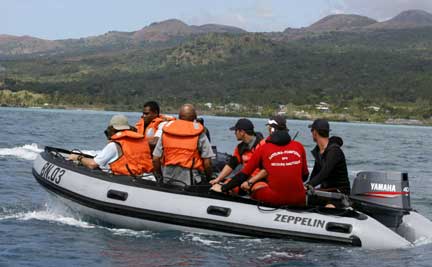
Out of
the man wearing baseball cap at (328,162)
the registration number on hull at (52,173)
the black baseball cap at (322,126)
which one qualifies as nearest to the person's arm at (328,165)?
the man wearing baseball cap at (328,162)

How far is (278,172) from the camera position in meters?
9.05

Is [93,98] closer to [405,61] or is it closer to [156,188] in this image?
[405,61]

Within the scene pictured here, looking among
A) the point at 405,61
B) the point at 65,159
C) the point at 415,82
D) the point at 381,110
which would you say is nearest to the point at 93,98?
the point at 381,110

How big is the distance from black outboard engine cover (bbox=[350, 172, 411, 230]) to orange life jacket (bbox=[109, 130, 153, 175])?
113 inches

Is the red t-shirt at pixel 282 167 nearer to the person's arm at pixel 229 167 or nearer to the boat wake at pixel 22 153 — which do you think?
the person's arm at pixel 229 167

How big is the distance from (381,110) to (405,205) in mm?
109838

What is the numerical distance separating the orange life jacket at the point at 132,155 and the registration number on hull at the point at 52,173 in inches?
36.2

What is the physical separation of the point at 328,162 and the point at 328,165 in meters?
0.04

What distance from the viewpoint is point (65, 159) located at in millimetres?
11344

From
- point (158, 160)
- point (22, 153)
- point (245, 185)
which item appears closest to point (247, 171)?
point (245, 185)

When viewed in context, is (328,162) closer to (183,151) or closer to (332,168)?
(332,168)

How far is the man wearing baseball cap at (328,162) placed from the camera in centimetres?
943

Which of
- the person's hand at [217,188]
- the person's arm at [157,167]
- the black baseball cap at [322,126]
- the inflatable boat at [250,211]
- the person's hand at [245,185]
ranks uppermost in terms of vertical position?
the black baseball cap at [322,126]

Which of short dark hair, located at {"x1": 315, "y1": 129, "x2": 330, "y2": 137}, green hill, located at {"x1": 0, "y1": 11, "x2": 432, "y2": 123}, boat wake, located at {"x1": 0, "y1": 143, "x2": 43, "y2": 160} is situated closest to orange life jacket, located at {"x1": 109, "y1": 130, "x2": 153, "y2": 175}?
short dark hair, located at {"x1": 315, "y1": 129, "x2": 330, "y2": 137}
